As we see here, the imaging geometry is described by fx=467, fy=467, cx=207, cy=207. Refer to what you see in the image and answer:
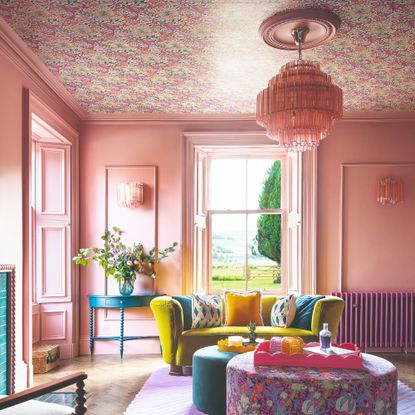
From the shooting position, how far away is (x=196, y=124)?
573 cm

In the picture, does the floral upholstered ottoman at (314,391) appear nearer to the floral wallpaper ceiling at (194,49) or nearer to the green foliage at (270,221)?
the floral wallpaper ceiling at (194,49)

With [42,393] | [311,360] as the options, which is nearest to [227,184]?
[311,360]

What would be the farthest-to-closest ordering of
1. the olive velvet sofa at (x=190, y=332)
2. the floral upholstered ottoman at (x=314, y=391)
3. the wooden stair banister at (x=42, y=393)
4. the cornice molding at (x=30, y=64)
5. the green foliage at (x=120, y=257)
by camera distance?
the green foliage at (x=120, y=257) → the olive velvet sofa at (x=190, y=332) → the cornice molding at (x=30, y=64) → the floral upholstered ottoman at (x=314, y=391) → the wooden stair banister at (x=42, y=393)

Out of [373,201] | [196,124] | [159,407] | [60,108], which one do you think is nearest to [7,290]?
[159,407]

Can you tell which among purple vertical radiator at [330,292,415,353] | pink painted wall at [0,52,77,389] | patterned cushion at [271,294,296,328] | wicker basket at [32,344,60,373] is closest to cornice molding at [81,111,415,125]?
pink painted wall at [0,52,77,389]

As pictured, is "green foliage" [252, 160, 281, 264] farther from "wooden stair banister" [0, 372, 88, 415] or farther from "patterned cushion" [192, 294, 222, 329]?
"wooden stair banister" [0, 372, 88, 415]

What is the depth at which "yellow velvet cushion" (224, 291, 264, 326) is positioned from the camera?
15.9 ft

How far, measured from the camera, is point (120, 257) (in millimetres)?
5277

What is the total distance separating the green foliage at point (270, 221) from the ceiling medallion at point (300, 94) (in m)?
2.81

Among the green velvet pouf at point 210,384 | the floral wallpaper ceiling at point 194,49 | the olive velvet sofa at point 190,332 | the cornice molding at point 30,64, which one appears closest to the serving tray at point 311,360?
the green velvet pouf at point 210,384

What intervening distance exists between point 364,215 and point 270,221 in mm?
1170

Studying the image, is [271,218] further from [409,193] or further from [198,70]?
[198,70]

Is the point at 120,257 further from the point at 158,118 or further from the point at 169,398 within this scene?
the point at 169,398

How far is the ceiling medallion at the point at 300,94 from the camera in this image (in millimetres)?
3074
